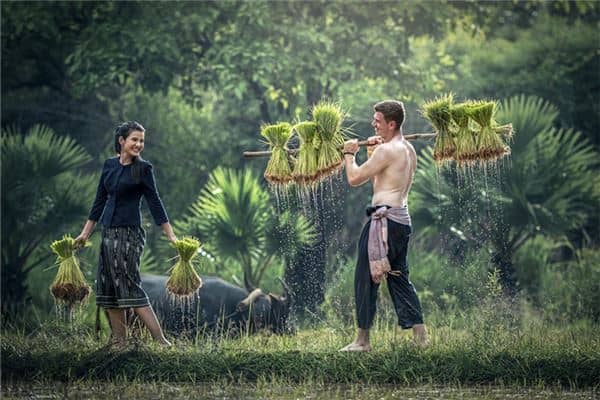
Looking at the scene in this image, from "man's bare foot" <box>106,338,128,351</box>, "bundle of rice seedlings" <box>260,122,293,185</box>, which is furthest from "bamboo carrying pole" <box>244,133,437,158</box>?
"man's bare foot" <box>106,338,128,351</box>

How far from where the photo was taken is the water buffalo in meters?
11.8

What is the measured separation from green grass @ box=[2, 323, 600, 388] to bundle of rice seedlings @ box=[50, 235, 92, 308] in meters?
0.33

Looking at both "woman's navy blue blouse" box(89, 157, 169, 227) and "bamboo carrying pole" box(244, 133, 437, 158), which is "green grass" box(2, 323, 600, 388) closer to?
"woman's navy blue blouse" box(89, 157, 169, 227)

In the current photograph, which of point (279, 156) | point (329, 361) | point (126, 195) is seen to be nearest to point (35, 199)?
point (126, 195)

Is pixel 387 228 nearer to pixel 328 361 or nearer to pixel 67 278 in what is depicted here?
pixel 328 361

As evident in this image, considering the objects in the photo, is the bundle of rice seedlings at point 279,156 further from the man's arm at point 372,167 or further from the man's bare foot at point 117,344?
the man's bare foot at point 117,344

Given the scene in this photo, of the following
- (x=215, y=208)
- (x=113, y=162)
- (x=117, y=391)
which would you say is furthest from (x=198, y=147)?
(x=117, y=391)

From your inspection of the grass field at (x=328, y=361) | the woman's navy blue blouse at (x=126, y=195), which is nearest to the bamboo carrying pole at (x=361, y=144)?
the woman's navy blue blouse at (x=126, y=195)

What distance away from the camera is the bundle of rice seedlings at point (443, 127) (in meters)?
9.94

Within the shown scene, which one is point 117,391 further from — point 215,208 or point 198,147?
point 198,147

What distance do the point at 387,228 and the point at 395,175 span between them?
41 cm

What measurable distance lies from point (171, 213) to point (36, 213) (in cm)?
374

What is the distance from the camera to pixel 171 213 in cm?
1862

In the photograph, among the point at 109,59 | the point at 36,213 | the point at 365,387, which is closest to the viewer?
the point at 365,387
